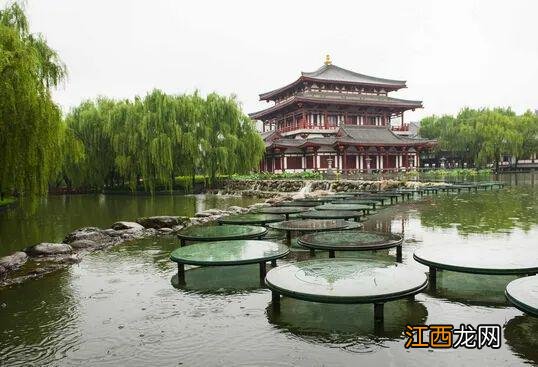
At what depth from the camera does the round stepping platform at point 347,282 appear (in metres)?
5.14

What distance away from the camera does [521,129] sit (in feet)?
161

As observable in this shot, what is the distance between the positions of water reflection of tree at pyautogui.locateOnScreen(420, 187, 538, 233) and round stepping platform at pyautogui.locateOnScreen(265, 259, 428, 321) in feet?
22.4

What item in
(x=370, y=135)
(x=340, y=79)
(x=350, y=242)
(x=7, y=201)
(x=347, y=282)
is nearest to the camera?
(x=347, y=282)

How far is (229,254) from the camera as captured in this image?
7672 mm

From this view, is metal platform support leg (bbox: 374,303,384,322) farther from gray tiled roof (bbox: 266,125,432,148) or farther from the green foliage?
gray tiled roof (bbox: 266,125,432,148)

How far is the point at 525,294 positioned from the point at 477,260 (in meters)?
1.86

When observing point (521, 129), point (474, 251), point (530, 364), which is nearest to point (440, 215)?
point (474, 251)

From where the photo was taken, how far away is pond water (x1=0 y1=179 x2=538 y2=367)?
15.4 ft

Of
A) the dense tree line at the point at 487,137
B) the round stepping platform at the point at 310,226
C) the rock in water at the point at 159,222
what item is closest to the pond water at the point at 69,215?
the rock in water at the point at 159,222

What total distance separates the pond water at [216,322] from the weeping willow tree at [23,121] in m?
2.65

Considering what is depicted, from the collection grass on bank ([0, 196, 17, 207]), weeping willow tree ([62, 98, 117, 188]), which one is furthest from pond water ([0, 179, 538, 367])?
weeping willow tree ([62, 98, 117, 188])

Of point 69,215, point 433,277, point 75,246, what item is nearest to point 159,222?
point 75,246

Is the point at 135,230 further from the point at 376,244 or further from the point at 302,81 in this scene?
Answer: the point at 302,81

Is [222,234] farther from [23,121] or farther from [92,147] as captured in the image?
[92,147]
